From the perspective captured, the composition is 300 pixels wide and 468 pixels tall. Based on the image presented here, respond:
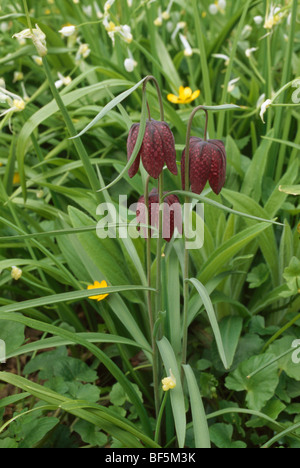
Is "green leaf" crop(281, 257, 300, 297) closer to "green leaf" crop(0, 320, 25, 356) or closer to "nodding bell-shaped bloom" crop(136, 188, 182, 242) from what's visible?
"nodding bell-shaped bloom" crop(136, 188, 182, 242)

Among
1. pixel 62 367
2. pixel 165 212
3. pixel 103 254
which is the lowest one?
pixel 62 367

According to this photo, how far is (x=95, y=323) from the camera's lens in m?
1.47

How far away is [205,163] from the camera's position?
0.82 meters

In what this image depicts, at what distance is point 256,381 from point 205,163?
53cm

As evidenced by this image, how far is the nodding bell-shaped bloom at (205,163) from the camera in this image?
82 cm

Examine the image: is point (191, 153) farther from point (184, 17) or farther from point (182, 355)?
point (184, 17)

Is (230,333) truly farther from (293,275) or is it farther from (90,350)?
(90,350)

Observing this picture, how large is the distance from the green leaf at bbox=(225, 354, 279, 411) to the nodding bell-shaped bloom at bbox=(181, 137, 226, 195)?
45 centimetres

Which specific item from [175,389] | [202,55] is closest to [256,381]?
[175,389]

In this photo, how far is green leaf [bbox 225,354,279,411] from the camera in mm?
1057

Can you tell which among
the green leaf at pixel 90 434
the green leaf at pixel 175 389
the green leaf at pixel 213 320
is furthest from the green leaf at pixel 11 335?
the green leaf at pixel 213 320

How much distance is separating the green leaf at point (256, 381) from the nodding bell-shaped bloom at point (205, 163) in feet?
1.47

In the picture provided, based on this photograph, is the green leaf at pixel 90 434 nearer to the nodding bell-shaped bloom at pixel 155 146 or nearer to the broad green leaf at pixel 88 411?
the broad green leaf at pixel 88 411
